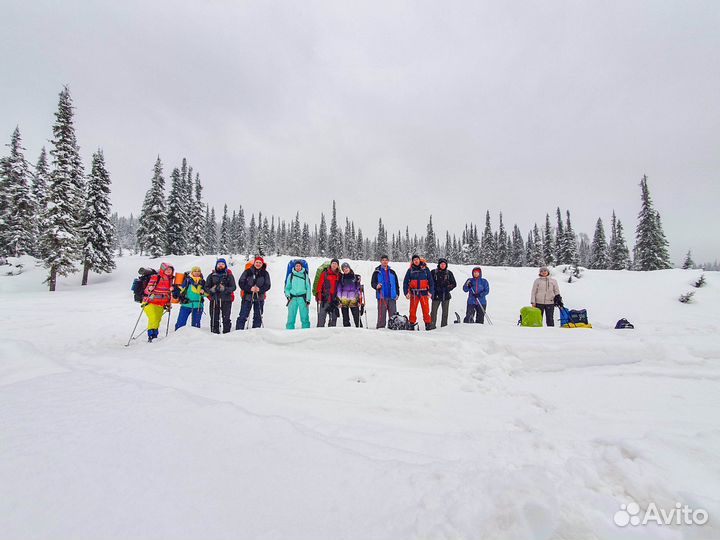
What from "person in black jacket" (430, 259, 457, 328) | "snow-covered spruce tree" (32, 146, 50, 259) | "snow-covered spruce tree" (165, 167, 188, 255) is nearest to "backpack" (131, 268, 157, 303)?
"person in black jacket" (430, 259, 457, 328)

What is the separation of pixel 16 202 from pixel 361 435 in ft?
128

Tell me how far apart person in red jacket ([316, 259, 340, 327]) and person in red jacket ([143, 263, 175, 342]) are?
158 inches

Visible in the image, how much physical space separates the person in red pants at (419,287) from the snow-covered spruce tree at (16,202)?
3644cm

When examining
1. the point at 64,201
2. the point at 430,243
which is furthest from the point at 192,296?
the point at 430,243

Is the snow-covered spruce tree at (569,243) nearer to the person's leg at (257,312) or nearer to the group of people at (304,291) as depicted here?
the group of people at (304,291)

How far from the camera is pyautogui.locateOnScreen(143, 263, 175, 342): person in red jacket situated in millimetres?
7660

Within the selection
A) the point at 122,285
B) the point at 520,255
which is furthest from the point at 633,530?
the point at 520,255

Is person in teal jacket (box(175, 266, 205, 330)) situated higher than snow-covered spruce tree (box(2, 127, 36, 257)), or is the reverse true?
snow-covered spruce tree (box(2, 127, 36, 257))

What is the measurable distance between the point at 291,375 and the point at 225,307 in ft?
16.1

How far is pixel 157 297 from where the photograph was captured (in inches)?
307

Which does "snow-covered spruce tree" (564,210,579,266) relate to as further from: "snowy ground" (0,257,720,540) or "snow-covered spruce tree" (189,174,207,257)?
"snow-covered spruce tree" (189,174,207,257)

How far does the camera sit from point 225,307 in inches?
335

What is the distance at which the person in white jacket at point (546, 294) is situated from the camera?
8.81m

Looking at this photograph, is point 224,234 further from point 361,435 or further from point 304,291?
point 361,435
